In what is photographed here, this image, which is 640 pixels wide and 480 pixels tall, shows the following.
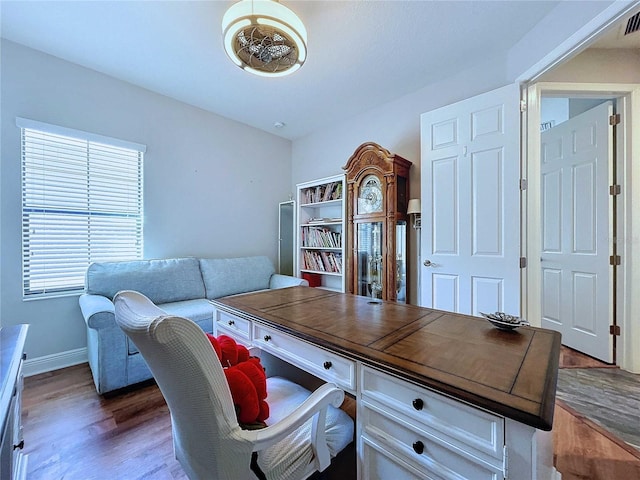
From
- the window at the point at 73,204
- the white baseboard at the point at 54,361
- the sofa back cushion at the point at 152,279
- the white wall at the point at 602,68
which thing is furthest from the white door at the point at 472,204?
the white baseboard at the point at 54,361

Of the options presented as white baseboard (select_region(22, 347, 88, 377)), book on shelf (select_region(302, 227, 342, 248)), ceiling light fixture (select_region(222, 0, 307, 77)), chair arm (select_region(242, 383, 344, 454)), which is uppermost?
ceiling light fixture (select_region(222, 0, 307, 77))

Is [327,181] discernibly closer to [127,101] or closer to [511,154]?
[511,154]

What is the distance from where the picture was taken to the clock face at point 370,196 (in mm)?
2719

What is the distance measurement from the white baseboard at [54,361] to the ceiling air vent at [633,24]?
508 cm

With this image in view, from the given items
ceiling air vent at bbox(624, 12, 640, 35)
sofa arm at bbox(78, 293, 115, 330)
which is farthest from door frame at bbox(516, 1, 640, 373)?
sofa arm at bbox(78, 293, 115, 330)

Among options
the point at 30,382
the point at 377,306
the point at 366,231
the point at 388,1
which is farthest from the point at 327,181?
the point at 30,382

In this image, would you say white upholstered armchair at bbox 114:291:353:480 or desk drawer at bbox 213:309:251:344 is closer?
white upholstered armchair at bbox 114:291:353:480

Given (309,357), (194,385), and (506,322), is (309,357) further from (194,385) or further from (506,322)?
(506,322)

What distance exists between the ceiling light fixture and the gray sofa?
1.94 metres

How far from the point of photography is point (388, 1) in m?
1.71

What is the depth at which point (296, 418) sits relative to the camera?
0.79 meters

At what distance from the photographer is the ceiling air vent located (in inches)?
72.8

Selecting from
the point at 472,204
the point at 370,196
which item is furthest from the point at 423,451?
the point at 370,196

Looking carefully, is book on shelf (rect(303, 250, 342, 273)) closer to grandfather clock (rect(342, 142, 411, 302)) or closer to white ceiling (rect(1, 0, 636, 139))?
grandfather clock (rect(342, 142, 411, 302))
